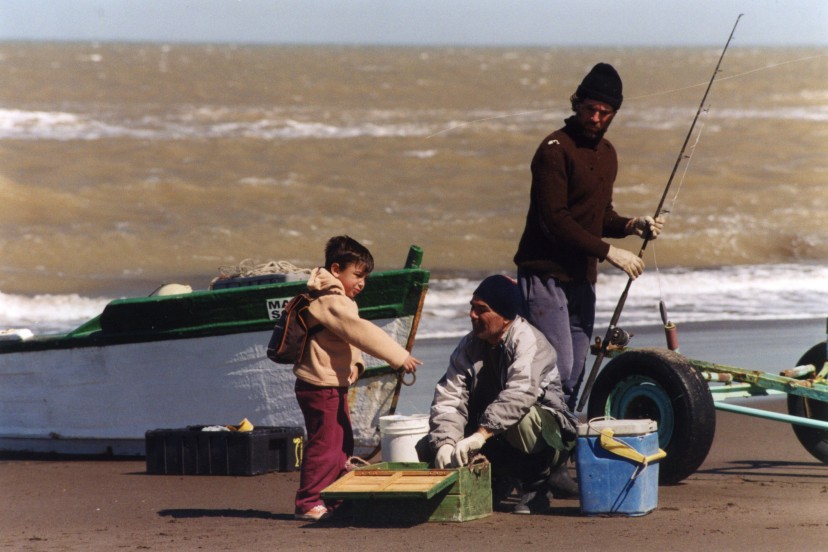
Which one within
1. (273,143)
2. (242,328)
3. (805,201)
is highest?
(273,143)

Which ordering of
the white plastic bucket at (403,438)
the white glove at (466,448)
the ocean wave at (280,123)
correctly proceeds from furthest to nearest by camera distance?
the ocean wave at (280,123), the white plastic bucket at (403,438), the white glove at (466,448)

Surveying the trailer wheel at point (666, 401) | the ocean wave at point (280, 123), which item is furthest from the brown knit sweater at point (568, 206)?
the ocean wave at point (280, 123)

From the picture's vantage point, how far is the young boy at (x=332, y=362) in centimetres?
576

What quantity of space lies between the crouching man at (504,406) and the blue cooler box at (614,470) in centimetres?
19

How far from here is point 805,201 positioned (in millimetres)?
27453

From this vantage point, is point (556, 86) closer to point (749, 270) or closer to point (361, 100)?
point (361, 100)

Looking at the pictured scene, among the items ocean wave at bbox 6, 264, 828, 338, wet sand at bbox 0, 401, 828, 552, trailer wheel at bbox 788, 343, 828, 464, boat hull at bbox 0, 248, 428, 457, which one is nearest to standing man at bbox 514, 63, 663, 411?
wet sand at bbox 0, 401, 828, 552

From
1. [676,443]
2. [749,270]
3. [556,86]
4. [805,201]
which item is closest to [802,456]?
[676,443]

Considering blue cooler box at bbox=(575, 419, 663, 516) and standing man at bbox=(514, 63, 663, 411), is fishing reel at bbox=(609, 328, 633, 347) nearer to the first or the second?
standing man at bbox=(514, 63, 663, 411)

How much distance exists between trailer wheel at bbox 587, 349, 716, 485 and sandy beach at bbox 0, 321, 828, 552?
0.17 m

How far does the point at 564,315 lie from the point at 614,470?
77cm

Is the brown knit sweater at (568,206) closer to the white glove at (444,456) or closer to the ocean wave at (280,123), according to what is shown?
the white glove at (444,456)

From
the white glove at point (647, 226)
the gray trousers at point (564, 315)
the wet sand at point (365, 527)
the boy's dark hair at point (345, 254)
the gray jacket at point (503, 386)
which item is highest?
the white glove at point (647, 226)

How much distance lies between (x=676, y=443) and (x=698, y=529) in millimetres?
965
